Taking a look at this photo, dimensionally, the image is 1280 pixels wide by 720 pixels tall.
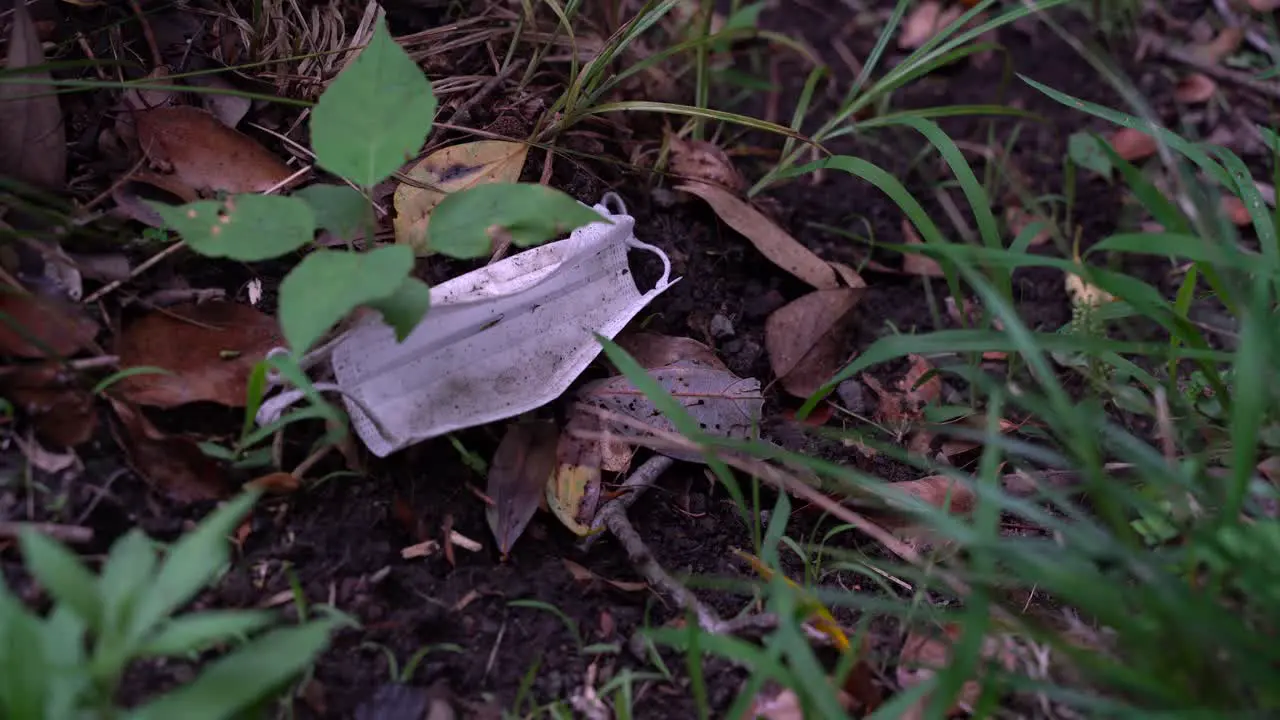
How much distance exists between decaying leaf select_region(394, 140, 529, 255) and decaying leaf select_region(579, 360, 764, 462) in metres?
0.35

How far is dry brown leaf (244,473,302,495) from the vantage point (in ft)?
4.10

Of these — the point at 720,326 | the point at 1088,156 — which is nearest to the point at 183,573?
the point at 720,326

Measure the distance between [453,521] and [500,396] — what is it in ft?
0.59

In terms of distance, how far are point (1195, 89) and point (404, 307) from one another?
208 cm

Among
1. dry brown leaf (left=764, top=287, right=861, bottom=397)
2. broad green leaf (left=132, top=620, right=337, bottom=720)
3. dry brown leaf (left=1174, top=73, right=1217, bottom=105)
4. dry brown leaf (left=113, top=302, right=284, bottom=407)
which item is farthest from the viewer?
dry brown leaf (left=1174, top=73, right=1217, bottom=105)

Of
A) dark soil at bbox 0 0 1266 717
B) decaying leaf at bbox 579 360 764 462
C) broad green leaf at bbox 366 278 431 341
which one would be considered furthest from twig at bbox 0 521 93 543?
decaying leaf at bbox 579 360 764 462

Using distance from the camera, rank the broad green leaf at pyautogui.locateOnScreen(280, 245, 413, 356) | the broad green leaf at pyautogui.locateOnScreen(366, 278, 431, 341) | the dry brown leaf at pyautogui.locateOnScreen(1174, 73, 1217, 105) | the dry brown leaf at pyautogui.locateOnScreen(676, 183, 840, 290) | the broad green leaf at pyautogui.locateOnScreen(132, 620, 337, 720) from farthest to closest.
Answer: the dry brown leaf at pyautogui.locateOnScreen(1174, 73, 1217, 105) < the dry brown leaf at pyautogui.locateOnScreen(676, 183, 840, 290) < the broad green leaf at pyautogui.locateOnScreen(366, 278, 431, 341) < the broad green leaf at pyautogui.locateOnScreen(280, 245, 413, 356) < the broad green leaf at pyautogui.locateOnScreen(132, 620, 337, 720)

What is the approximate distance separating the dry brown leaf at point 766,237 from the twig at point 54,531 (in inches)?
42.7

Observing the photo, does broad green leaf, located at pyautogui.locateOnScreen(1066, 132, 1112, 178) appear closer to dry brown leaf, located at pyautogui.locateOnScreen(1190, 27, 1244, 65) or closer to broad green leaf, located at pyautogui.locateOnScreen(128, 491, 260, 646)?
dry brown leaf, located at pyautogui.locateOnScreen(1190, 27, 1244, 65)

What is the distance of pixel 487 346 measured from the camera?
1403 mm

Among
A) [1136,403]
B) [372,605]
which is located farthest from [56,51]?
[1136,403]

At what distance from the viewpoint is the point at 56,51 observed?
1466 mm

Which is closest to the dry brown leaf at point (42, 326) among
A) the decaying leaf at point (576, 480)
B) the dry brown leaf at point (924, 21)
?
the decaying leaf at point (576, 480)

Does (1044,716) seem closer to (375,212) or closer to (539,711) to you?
(539,711)
